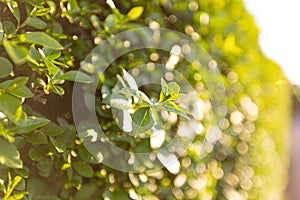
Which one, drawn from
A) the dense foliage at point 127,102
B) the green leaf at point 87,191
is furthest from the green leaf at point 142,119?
the green leaf at point 87,191

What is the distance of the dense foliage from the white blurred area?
11cm

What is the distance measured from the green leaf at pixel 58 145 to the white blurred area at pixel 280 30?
172cm

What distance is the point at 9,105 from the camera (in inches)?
28.1

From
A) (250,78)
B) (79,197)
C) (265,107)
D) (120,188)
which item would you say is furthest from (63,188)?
(265,107)

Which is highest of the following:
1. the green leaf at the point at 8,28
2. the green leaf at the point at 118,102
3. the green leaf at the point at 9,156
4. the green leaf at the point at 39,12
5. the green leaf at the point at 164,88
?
the green leaf at the point at 39,12

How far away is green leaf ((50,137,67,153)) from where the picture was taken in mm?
935

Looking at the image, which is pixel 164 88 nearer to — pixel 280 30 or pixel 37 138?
pixel 37 138

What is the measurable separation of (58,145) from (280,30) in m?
2.31

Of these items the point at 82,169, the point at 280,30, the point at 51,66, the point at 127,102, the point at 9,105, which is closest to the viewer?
the point at 9,105

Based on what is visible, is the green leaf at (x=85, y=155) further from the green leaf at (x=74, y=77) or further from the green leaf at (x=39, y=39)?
the green leaf at (x=39, y=39)

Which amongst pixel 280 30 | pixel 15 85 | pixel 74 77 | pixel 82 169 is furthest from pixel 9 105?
pixel 280 30

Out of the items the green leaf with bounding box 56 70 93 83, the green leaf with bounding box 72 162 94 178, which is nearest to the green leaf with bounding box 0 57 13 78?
the green leaf with bounding box 56 70 93 83

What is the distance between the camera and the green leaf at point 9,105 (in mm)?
687

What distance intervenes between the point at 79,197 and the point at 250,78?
1.46 metres
